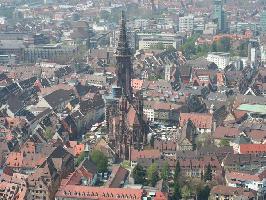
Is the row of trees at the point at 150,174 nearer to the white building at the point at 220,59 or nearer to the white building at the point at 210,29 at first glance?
the white building at the point at 220,59

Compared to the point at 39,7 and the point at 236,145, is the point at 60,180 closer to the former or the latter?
the point at 236,145

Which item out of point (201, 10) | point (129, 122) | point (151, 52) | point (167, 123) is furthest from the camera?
point (201, 10)

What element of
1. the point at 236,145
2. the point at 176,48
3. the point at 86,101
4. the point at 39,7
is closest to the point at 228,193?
the point at 236,145

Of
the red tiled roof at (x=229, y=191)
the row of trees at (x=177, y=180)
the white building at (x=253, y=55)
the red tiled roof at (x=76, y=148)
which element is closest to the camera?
the red tiled roof at (x=229, y=191)

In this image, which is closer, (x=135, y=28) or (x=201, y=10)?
(x=135, y=28)

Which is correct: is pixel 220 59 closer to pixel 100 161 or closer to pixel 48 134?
pixel 48 134

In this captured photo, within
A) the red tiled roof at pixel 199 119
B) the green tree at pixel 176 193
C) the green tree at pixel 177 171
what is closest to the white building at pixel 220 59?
the red tiled roof at pixel 199 119

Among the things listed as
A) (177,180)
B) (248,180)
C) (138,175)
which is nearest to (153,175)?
(138,175)
